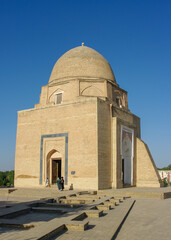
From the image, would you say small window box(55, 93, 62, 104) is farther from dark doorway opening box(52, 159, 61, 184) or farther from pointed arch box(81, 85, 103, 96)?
dark doorway opening box(52, 159, 61, 184)

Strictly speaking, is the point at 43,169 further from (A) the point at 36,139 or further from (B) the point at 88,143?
(B) the point at 88,143

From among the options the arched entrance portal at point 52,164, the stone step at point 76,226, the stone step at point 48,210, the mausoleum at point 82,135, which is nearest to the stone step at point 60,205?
the stone step at point 48,210

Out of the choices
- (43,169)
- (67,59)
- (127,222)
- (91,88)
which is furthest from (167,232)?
(67,59)

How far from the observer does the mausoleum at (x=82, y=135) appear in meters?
15.4

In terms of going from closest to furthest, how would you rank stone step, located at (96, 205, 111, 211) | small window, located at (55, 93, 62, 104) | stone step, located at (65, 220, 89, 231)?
stone step, located at (65, 220, 89, 231) < stone step, located at (96, 205, 111, 211) < small window, located at (55, 93, 62, 104)

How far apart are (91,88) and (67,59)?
3407 mm

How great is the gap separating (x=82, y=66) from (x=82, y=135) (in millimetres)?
5869

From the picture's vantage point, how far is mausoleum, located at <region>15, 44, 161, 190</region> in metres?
15.4

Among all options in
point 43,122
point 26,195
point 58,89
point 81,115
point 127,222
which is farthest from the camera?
point 58,89

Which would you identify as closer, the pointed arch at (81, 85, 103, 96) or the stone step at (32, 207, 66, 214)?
the stone step at (32, 207, 66, 214)

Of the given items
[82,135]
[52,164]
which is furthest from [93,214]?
[52,164]

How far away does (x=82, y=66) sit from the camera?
19.0 m

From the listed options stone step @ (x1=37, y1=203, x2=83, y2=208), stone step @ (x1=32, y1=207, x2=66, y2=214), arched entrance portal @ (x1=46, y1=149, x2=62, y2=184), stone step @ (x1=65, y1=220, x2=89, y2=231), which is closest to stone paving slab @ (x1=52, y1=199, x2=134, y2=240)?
stone step @ (x1=65, y1=220, x2=89, y2=231)

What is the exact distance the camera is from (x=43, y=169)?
16.7 m
